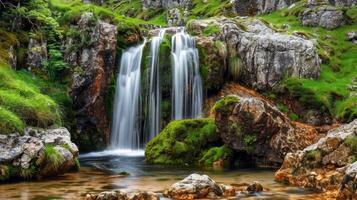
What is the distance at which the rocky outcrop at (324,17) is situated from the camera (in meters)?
42.6

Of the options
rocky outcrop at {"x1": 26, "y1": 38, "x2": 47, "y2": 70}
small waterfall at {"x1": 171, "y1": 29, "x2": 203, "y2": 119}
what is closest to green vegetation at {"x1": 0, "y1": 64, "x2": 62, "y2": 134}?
rocky outcrop at {"x1": 26, "y1": 38, "x2": 47, "y2": 70}


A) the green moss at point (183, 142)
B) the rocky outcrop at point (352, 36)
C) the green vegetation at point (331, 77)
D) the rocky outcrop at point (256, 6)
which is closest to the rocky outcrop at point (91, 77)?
the green moss at point (183, 142)

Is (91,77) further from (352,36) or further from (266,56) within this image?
(352,36)

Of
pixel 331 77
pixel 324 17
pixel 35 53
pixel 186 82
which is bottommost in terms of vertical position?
pixel 186 82

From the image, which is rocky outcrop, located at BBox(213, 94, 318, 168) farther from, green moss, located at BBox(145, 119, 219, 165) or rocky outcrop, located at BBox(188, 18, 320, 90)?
rocky outcrop, located at BBox(188, 18, 320, 90)

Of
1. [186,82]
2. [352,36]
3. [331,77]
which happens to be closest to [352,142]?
[186,82]

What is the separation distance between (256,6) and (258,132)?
3035cm

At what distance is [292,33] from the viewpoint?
36750mm

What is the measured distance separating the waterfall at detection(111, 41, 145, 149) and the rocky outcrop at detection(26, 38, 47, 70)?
4739mm

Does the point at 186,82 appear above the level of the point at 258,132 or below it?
above

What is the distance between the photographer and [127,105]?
31375mm

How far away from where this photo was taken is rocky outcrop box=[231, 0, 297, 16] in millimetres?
49688

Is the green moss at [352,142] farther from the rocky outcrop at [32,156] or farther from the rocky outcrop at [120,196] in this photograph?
the rocky outcrop at [32,156]

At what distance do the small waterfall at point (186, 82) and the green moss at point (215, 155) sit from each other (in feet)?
25.2
